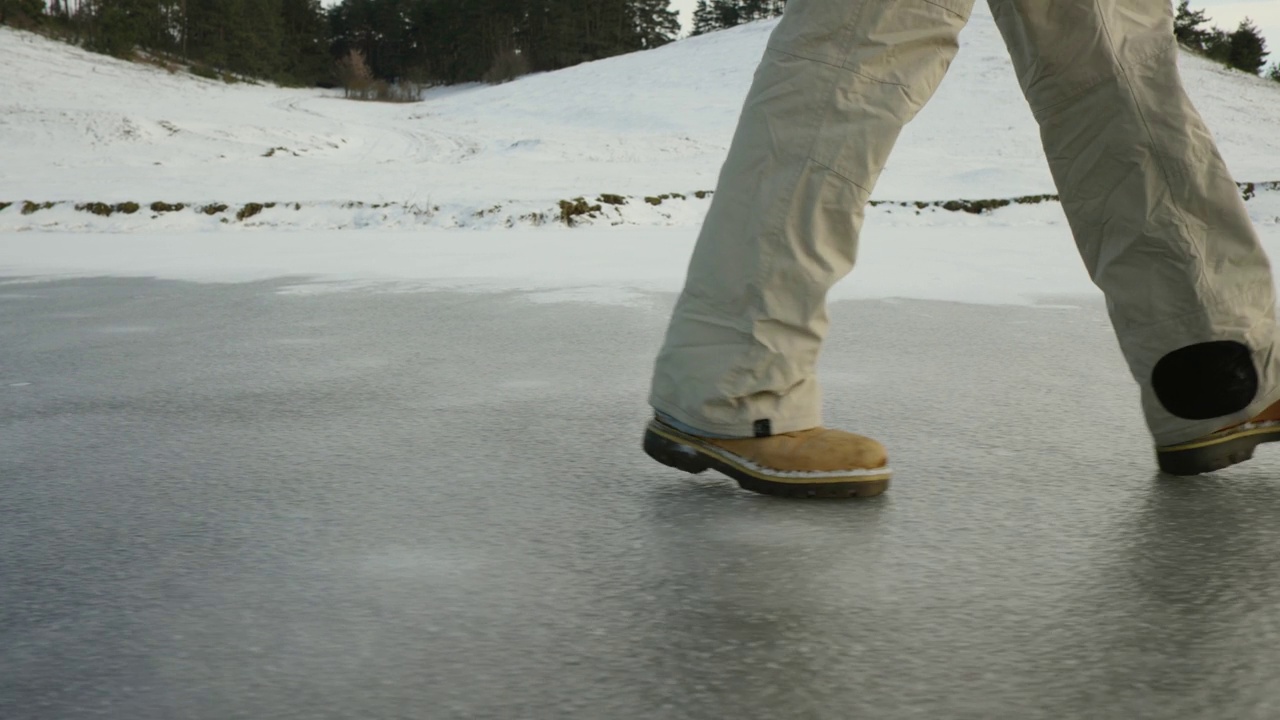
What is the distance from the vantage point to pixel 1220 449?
1.83m

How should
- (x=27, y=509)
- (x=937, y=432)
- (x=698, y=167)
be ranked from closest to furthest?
(x=27, y=509) → (x=937, y=432) → (x=698, y=167)

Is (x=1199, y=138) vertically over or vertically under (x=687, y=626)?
over

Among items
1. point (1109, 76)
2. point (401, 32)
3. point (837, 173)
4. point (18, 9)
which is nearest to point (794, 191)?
point (837, 173)

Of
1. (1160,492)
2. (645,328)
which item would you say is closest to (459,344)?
(645,328)

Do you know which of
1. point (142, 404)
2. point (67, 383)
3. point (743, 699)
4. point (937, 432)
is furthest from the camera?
point (67, 383)

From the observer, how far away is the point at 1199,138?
185 cm

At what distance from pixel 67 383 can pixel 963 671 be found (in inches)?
92.0

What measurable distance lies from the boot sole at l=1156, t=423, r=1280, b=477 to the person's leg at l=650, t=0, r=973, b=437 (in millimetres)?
579

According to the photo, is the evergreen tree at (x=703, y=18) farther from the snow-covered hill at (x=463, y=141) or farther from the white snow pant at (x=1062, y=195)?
the white snow pant at (x=1062, y=195)

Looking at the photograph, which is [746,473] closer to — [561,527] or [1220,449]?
[561,527]

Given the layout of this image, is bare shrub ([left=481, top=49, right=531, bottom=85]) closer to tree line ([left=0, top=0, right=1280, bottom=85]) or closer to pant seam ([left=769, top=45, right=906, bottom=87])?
tree line ([left=0, top=0, right=1280, bottom=85])

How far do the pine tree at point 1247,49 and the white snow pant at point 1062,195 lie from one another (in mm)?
49127

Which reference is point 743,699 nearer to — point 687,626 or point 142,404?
point 687,626

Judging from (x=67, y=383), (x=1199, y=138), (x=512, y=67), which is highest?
(x=512, y=67)
